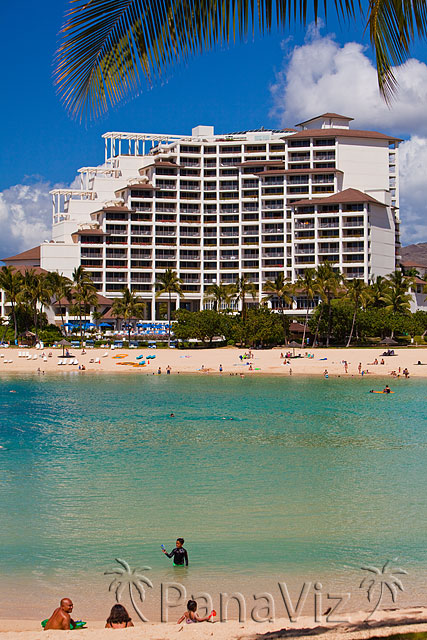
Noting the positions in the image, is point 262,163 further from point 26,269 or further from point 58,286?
point 26,269

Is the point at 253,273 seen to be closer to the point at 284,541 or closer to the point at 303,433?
the point at 303,433

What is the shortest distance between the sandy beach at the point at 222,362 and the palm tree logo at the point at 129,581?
179 ft

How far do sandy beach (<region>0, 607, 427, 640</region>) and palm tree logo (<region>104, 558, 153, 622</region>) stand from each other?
4059mm

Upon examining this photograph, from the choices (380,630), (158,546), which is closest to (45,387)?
(158,546)

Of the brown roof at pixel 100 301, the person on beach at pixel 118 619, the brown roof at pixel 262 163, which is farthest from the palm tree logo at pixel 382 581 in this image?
the brown roof at pixel 262 163

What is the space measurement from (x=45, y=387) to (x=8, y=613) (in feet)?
160

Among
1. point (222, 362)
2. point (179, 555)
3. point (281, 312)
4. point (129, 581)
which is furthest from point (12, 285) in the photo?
point (129, 581)

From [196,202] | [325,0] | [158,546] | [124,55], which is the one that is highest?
[196,202]

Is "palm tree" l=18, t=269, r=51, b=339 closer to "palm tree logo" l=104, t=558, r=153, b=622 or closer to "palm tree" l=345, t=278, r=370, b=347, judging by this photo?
"palm tree" l=345, t=278, r=370, b=347

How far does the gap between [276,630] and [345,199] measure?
103759mm

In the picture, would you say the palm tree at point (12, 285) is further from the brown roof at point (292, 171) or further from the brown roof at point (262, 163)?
the brown roof at point (292, 171)

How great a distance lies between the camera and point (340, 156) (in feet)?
387

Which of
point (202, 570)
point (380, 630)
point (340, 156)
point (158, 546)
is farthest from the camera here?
point (340, 156)

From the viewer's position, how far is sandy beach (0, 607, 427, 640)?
830 cm
